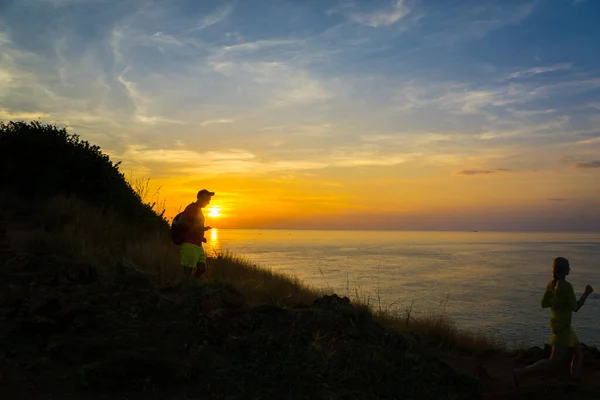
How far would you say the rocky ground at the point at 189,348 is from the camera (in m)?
4.98

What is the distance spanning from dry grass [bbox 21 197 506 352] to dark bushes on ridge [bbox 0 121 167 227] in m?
1.85

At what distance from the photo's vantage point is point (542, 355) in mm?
8008

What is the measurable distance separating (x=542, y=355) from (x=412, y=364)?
10.4ft

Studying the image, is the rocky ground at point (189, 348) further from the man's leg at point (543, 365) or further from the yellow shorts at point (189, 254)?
the yellow shorts at point (189, 254)

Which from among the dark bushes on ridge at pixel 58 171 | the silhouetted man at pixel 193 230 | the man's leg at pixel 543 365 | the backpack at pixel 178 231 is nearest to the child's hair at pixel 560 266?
the man's leg at pixel 543 365

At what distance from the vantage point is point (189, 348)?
229 inches

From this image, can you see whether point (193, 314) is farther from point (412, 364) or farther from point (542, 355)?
point (542, 355)

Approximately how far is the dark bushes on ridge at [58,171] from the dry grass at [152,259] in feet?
6.06

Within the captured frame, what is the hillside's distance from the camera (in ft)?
16.5

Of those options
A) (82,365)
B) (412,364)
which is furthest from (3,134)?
(412,364)

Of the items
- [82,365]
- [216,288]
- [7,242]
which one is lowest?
[82,365]

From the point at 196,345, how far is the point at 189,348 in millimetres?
92

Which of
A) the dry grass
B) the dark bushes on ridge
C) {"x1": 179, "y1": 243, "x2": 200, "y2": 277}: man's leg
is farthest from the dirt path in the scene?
the dark bushes on ridge

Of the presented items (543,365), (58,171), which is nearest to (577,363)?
(543,365)
